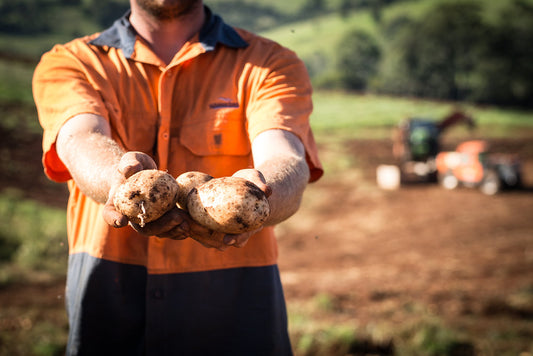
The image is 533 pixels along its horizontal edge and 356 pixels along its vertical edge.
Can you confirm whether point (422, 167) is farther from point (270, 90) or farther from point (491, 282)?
point (270, 90)

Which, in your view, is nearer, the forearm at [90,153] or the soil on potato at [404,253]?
the forearm at [90,153]

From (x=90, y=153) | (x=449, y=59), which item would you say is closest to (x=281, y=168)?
(x=90, y=153)

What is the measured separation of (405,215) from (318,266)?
4006 millimetres

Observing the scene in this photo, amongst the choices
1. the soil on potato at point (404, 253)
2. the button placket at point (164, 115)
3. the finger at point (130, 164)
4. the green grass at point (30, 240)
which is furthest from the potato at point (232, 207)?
the green grass at point (30, 240)

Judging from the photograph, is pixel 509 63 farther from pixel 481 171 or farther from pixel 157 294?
pixel 157 294

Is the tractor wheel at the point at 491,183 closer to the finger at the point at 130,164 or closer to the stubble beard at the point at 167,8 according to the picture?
the stubble beard at the point at 167,8

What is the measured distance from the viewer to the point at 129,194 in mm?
1491

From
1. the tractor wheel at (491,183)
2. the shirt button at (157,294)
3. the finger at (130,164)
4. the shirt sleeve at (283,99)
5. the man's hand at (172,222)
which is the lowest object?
the tractor wheel at (491,183)

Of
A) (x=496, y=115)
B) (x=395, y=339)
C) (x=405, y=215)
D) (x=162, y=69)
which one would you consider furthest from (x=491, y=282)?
(x=496, y=115)

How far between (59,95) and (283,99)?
85cm

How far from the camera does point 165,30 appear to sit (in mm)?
2039

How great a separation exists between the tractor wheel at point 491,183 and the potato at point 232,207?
12.8m

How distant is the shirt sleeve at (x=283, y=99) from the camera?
6.18ft

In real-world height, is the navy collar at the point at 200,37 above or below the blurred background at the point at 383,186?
above
